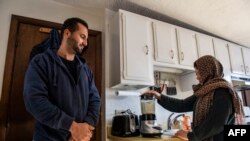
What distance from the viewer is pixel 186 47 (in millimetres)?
2375

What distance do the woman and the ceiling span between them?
0.90 m

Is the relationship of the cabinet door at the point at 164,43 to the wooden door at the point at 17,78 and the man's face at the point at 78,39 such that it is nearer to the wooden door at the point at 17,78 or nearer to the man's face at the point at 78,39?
→ the man's face at the point at 78,39

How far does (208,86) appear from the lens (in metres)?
1.39

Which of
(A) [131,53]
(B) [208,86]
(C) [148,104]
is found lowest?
(C) [148,104]

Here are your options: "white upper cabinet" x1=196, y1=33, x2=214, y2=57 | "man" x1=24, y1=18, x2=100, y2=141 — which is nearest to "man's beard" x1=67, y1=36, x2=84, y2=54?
"man" x1=24, y1=18, x2=100, y2=141

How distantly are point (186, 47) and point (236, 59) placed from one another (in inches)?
A: 43.5

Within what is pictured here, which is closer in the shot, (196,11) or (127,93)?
(127,93)

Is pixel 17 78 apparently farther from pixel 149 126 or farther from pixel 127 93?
pixel 149 126

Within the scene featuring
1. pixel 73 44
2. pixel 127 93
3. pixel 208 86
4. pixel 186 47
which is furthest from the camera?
pixel 186 47

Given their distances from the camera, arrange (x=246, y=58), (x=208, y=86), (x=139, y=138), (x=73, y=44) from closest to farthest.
A: 1. (x=73, y=44)
2. (x=208, y=86)
3. (x=139, y=138)
4. (x=246, y=58)

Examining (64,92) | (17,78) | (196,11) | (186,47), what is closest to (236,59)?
(186,47)

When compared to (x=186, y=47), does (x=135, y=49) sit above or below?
below

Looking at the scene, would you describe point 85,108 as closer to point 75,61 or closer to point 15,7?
point 75,61

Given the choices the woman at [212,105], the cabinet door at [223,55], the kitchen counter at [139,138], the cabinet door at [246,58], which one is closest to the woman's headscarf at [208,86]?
the woman at [212,105]
